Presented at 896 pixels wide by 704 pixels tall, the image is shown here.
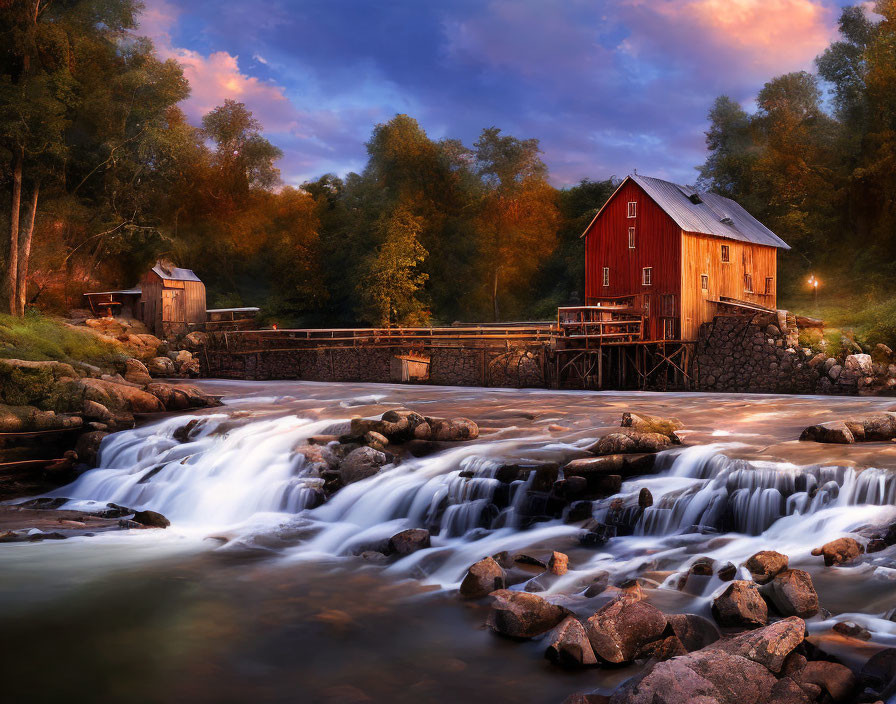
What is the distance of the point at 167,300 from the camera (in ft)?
157

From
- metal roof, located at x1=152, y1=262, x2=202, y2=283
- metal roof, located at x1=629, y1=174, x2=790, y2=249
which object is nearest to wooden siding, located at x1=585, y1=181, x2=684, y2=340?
metal roof, located at x1=629, y1=174, x2=790, y2=249

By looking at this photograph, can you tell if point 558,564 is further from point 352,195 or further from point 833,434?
point 352,195

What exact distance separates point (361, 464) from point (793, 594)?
26.6 feet

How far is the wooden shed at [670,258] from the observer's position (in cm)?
3466

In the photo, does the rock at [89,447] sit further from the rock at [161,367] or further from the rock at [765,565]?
the rock at [161,367]

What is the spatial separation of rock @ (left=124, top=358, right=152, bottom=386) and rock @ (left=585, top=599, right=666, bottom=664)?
80.1ft

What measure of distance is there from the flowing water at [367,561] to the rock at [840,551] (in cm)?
17

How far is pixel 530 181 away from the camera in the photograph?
56312mm

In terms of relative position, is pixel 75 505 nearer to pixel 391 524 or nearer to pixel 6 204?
pixel 391 524

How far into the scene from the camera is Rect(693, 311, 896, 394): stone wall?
29.4 m

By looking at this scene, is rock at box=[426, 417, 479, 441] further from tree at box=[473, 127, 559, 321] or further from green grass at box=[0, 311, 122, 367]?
tree at box=[473, 127, 559, 321]

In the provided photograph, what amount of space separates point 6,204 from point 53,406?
2778 centimetres

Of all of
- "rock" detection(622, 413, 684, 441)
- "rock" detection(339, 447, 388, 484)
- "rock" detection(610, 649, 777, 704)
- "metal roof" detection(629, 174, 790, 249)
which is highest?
"metal roof" detection(629, 174, 790, 249)

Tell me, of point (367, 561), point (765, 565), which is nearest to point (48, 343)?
point (367, 561)
